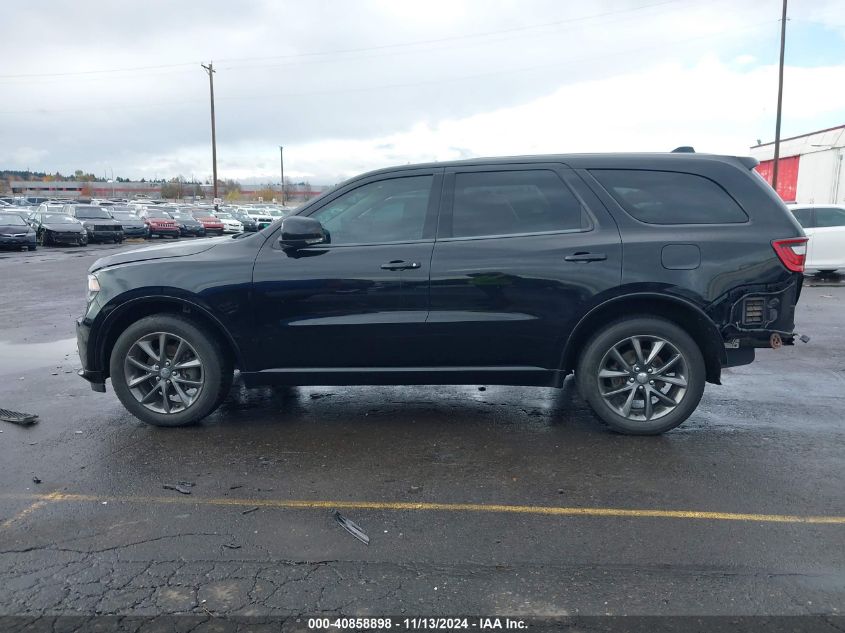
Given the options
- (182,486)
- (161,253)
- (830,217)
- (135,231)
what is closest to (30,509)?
(182,486)

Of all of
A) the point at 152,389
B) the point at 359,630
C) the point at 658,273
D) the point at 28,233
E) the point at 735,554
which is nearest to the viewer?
the point at 359,630

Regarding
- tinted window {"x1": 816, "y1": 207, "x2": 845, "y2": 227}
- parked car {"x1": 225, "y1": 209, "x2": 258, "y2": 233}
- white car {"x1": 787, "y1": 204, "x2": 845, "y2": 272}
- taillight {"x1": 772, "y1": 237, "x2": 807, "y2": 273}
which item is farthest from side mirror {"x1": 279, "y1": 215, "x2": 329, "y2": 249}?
parked car {"x1": 225, "y1": 209, "x2": 258, "y2": 233}

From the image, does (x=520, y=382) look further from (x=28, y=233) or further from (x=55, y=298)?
(x=28, y=233)

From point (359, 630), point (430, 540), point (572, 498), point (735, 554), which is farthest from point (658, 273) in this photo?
point (359, 630)

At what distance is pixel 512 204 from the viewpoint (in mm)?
5074

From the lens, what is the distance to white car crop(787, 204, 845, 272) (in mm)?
14266

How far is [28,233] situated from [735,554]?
27743 mm

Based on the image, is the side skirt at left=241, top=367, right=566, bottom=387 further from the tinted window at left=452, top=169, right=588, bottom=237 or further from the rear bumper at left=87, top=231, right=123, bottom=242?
the rear bumper at left=87, top=231, right=123, bottom=242

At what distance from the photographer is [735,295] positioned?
4789 millimetres

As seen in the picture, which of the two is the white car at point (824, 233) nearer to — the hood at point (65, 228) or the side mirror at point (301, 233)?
the side mirror at point (301, 233)

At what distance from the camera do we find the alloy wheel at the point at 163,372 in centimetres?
516

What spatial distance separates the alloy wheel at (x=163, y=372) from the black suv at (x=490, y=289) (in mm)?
16

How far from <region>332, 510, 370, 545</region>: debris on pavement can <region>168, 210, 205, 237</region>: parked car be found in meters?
35.7

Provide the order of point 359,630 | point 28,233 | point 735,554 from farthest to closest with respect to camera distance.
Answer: point 28,233, point 735,554, point 359,630
